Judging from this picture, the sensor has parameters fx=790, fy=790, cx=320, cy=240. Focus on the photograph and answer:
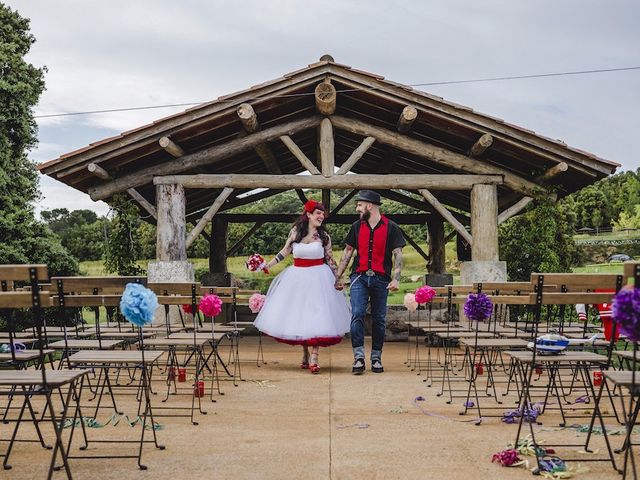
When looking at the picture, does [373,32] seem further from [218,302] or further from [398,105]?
[218,302]

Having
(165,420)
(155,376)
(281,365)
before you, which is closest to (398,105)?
(281,365)

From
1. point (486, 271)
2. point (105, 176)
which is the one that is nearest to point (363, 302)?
→ point (486, 271)

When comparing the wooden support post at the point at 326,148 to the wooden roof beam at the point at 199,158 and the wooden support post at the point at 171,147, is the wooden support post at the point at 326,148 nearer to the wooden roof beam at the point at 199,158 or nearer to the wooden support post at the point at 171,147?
the wooden roof beam at the point at 199,158

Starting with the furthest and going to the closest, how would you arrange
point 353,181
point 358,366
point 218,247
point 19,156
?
1. point 19,156
2. point 218,247
3. point 353,181
4. point 358,366

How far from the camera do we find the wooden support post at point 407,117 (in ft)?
36.6

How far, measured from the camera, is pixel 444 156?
39.4 ft

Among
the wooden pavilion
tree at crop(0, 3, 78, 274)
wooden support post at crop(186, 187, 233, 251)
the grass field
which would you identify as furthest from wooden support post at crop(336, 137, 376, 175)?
the grass field

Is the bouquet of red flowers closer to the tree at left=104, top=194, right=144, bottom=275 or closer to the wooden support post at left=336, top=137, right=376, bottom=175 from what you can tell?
the wooden support post at left=336, top=137, right=376, bottom=175

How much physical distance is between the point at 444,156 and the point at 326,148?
183cm

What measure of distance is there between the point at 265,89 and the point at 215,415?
6.17 metres

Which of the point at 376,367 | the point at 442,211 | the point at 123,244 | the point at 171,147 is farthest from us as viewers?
the point at 123,244

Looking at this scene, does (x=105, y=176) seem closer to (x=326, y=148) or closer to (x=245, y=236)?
(x=326, y=148)

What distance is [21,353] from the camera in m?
5.14

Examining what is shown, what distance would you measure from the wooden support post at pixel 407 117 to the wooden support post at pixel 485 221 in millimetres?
1419
